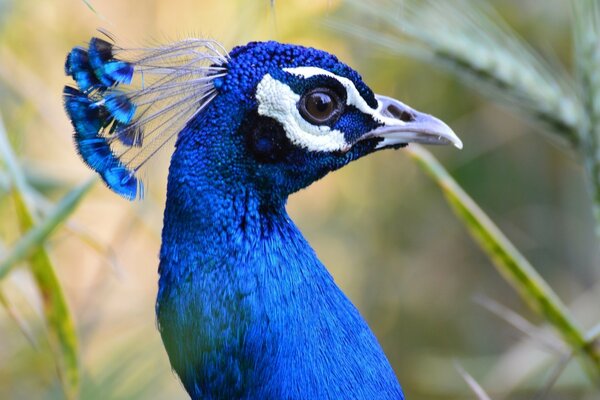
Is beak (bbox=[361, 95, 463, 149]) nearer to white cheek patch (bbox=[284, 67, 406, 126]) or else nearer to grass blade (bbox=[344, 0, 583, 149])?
white cheek patch (bbox=[284, 67, 406, 126])

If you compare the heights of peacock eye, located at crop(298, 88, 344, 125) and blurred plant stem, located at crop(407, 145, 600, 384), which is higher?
peacock eye, located at crop(298, 88, 344, 125)

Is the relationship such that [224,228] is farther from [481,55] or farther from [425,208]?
[425,208]

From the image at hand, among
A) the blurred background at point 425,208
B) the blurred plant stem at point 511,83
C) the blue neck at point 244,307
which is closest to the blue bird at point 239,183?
the blue neck at point 244,307

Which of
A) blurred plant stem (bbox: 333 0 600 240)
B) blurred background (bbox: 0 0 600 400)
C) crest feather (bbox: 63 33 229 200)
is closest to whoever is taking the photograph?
crest feather (bbox: 63 33 229 200)

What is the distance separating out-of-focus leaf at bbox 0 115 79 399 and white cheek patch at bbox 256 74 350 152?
34cm

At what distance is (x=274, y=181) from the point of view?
3.90 feet

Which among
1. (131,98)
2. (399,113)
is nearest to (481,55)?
(399,113)

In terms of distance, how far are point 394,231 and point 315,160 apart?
1478 mm

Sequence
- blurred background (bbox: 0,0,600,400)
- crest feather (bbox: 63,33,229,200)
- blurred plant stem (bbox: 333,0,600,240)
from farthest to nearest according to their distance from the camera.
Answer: blurred background (bbox: 0,0,600,400), blurred plant stem (bbox: 333,0,600,240), crest feather (bbox: 63,33,229,200)

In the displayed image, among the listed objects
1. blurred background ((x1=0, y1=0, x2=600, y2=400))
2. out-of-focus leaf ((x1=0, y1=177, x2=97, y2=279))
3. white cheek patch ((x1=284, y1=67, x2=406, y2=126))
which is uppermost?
blurred background ((x1=0, y1=0, x2=600, y2=400))

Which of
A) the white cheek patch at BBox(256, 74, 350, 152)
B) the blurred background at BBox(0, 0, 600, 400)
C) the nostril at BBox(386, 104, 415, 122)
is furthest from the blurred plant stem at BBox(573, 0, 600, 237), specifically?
the blurred background at BBox(0, 0, 600, 400)

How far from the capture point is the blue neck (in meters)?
1.09

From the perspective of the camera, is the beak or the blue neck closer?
the blue neck

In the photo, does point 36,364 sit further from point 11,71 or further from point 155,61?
point 155,61
